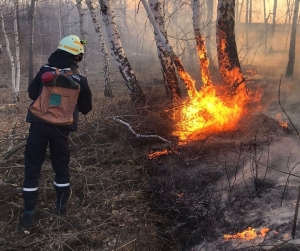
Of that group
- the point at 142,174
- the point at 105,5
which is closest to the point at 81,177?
the point at 142,174

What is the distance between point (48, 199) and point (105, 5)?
540cm

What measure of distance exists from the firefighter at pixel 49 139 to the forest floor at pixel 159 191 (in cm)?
37

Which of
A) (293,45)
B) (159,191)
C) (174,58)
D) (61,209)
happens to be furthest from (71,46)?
(293,45)

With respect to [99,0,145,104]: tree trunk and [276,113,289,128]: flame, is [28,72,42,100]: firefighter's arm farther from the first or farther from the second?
[276,113,289,128]: flame

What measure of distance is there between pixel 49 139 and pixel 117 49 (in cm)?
489

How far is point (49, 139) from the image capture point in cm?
402

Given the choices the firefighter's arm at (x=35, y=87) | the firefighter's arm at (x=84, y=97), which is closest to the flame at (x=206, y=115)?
the firefighter's arm at (x=84, y=97)

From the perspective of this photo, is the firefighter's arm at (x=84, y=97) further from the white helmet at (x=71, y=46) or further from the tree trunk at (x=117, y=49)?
the tree trunk at (x=117, y=49)

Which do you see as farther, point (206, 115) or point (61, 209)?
point (206, 115)

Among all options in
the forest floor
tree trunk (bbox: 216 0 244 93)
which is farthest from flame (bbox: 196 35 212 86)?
the forest floor

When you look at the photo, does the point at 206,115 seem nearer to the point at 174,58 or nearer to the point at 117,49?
the point at 174,58

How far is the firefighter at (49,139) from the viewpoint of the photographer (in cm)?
395

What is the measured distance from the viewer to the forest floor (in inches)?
149

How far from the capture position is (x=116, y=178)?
5.45 metres
